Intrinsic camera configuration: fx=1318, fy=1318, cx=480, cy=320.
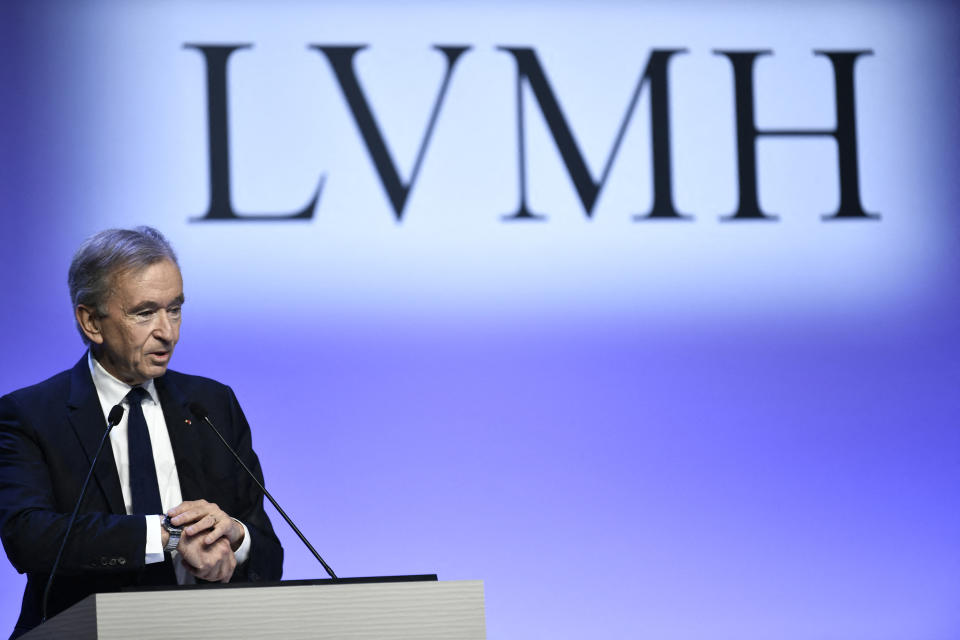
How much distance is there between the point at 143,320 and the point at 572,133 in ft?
5.79

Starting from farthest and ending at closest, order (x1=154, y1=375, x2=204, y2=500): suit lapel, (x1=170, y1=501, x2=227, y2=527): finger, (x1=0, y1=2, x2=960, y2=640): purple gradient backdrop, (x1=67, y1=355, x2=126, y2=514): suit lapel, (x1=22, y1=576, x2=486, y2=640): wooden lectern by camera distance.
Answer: (x1=0, y1=2, x2=960, y2=640): purple gradient backdrop
(x1=154, y1=375, x2=204, y2=500): suit lapel
(x1=67, y1=355, x2=126, y2=514): suit lapel
(x1=170, y1=501, x2=227, y2=527): finger
(x1=22, y1=576, x2=486, y2=640): wooden lectern

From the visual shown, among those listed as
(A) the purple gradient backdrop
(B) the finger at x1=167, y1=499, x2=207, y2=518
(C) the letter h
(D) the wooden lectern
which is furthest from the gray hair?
(C) the letter h

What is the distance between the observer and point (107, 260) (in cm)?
266

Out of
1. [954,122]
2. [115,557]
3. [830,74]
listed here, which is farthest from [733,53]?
[115,557]

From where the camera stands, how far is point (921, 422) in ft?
13.5

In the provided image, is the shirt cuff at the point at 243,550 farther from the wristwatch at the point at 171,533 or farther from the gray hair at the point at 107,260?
the gray hair at the point at 107,260

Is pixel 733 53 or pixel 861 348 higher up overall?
pixel 733 53

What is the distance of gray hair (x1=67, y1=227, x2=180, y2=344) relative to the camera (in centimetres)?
265

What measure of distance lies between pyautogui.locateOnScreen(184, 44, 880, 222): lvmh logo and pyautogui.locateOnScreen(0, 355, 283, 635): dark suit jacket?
3.84 ft

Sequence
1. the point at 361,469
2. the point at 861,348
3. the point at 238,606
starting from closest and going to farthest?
1. the point at 238,606
2. the point at 361,469
3. the point at 861,348

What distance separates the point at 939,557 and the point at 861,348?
683 mm

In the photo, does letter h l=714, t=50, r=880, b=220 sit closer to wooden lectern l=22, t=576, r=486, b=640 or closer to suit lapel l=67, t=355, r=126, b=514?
suit lapel l=67, t=355, r=126, b=514

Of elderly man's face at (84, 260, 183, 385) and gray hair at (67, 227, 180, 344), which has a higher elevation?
gray hair at (67, 227, 180, 344)

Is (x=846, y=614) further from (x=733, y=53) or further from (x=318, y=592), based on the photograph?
(x=318, y=592)
